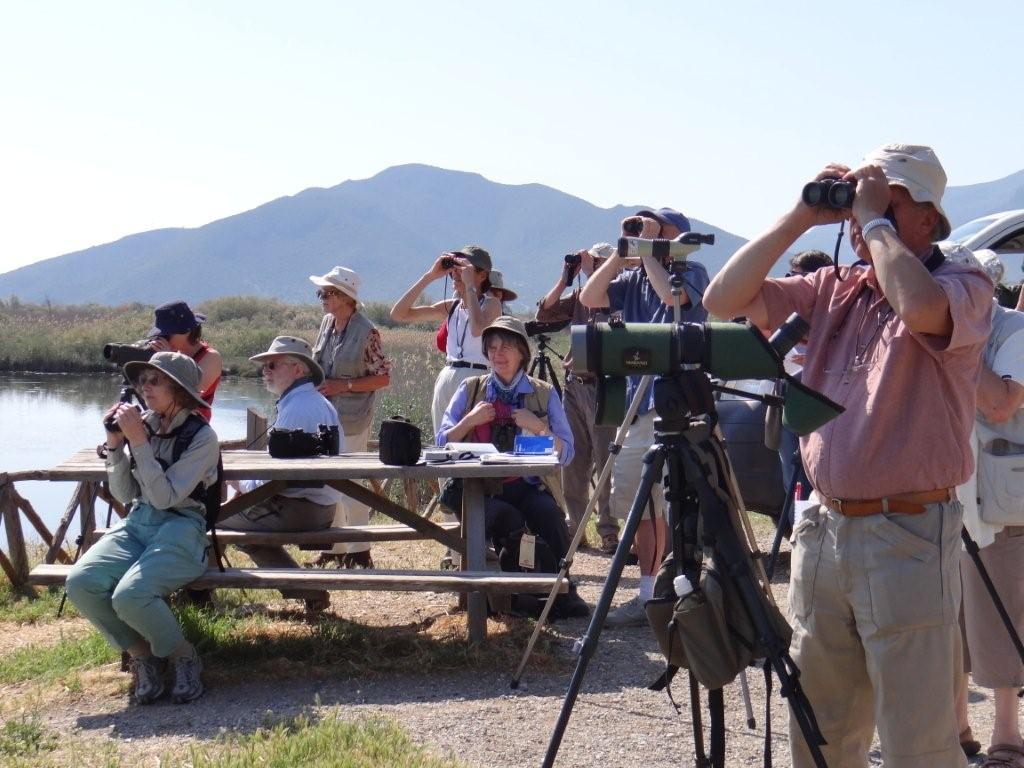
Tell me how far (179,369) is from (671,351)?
9.03 ft

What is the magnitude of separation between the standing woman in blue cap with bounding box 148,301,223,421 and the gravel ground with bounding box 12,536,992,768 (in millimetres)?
1747

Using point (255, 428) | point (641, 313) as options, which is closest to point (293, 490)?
point (641, 313)

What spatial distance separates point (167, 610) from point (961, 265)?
318 cm

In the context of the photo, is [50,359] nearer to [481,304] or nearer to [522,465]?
[481,304]

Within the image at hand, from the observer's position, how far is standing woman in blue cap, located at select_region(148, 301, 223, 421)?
5947 millimetres

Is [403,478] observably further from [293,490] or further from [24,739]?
[24,739]

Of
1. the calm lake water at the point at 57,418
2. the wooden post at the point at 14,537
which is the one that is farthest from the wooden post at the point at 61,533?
the calm lake water at the point at 57,418

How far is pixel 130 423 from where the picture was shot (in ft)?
15.1

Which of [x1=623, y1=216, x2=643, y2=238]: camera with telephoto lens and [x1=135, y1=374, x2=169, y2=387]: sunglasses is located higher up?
[x1=623, y1=216, x2=643, y2=238]: camera with telephoto lens

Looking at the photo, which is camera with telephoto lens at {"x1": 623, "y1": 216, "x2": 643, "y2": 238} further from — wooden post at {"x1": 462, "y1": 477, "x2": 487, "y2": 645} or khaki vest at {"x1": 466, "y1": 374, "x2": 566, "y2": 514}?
wooden post at {"x1": 462, "y1": 477, "x2": 487, "y2": 645}

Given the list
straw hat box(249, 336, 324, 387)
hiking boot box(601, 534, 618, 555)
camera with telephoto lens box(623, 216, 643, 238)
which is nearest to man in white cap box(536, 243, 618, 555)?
hiking boot box(601, 534, 618, 555)

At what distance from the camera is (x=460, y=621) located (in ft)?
18.1

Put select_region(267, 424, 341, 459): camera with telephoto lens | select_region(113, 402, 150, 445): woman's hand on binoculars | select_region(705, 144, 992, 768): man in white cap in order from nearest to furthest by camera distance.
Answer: select_region(705, 144, 992, 768): man in white cap, select_region(113, 402, 150, 445): woman's hand on binoculars, select_region(267, 424, 341, 459): camera with telephoto lens

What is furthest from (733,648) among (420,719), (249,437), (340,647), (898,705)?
(249,437)
